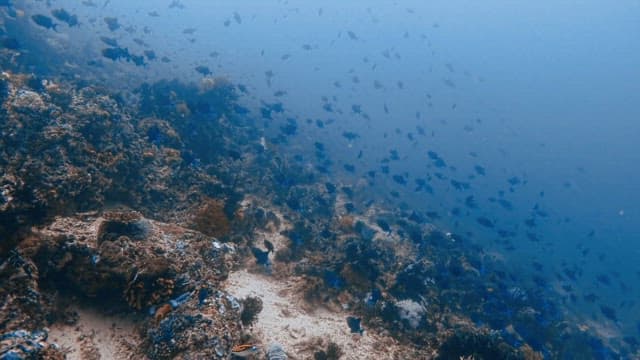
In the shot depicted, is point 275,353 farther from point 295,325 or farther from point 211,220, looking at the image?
point 211,220

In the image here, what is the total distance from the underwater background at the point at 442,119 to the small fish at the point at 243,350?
335 centimetres

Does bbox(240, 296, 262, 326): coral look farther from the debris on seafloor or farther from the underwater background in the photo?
the underwater background

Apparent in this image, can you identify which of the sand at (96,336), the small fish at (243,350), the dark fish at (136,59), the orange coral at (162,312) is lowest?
the sand at (96,336)

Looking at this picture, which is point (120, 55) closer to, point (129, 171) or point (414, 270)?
point (129, 171)

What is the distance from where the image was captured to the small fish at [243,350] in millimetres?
6590

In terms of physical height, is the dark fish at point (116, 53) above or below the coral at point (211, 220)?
above

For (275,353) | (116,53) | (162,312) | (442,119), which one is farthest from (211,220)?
(442,119)

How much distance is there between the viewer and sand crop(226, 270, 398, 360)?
8531 millimetres

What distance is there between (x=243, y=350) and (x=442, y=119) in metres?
78.1

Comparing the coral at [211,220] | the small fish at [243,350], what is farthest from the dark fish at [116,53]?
the small fish at [243,350]

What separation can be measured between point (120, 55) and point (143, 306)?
9.45 meters

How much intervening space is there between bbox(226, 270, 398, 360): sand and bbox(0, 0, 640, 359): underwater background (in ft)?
3.22

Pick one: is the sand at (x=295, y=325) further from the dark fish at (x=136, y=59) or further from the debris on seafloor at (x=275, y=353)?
the dark fish at (x=136, y=59)

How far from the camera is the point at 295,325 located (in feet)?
30.2
